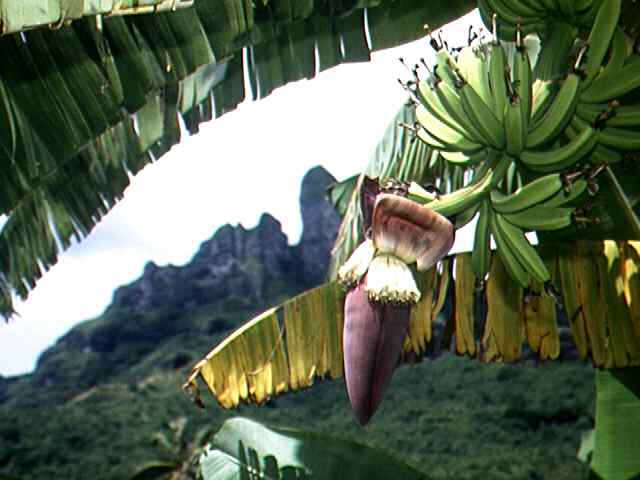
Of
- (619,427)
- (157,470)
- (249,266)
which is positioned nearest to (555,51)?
(619,427)

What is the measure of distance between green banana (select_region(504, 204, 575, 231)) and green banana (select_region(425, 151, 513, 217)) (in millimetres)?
69

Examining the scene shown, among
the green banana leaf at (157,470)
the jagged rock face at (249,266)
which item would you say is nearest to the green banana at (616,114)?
the green banana leaf at (157,470)

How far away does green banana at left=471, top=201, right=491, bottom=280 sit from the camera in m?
1.57

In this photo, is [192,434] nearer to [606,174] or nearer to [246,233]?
[246,233]

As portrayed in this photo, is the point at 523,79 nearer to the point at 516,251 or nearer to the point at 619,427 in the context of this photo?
the point at 516,251

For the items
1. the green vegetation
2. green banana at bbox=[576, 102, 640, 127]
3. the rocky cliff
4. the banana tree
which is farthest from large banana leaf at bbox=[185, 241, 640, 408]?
the rocky cliff

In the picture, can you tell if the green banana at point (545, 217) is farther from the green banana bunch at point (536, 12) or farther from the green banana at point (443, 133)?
the green banana bunch at point (536, 12)

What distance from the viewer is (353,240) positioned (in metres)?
2.96

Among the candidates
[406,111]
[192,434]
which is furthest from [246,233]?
[406,111]

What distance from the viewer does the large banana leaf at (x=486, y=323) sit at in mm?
1767

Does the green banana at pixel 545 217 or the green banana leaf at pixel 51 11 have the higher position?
the green banana leaf at pixel 51 11

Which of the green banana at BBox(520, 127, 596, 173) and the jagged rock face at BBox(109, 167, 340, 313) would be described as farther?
the jagged rock face at BBox(109, 167, 340, 313)

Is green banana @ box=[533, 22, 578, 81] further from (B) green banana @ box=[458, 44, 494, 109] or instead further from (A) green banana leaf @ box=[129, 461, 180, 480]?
(A) green banana leaf @ box=[129, 461, 180, 480]

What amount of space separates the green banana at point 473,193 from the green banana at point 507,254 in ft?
0.16
